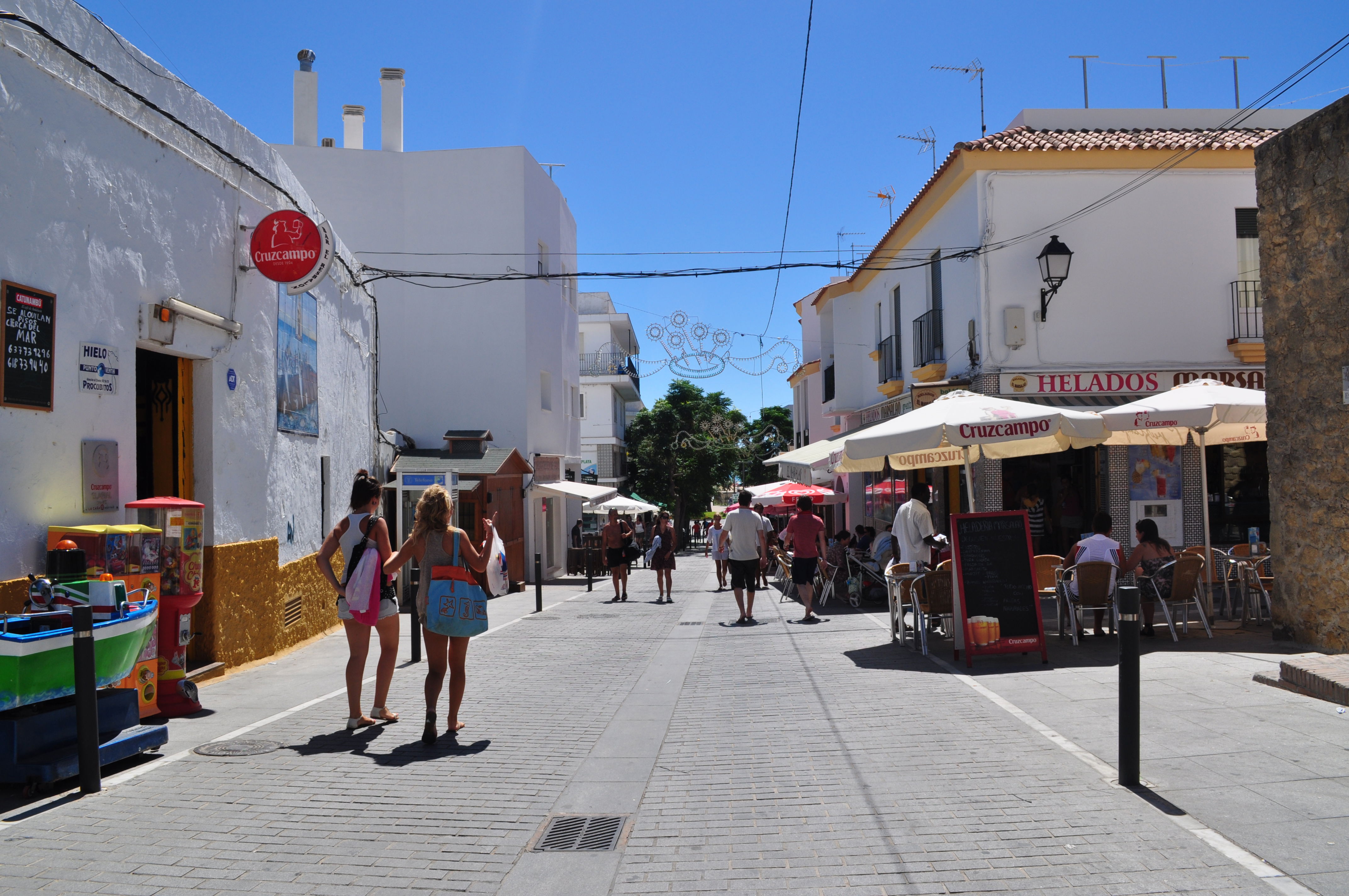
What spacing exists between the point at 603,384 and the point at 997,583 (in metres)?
35.2

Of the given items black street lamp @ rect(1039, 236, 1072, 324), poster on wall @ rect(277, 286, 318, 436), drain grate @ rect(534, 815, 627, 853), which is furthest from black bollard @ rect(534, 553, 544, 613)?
drain grate @ rect(534, 815, 627, 853)

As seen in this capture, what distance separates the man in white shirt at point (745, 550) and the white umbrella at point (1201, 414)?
4.54 meters

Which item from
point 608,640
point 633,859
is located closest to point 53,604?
point 633,859

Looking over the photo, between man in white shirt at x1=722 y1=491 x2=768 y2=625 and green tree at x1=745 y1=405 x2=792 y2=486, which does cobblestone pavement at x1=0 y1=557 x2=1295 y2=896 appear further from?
green tree at x1=745 y1=405 x2=792 y2=486

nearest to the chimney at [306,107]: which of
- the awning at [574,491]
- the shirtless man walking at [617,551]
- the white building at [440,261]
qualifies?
the white building at [440,261]

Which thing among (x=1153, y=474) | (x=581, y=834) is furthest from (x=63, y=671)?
(x=1153, y=474)

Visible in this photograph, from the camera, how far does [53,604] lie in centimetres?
582

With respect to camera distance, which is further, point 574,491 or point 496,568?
point 574,491

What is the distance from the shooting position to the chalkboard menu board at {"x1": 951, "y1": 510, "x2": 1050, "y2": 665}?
8.67 m

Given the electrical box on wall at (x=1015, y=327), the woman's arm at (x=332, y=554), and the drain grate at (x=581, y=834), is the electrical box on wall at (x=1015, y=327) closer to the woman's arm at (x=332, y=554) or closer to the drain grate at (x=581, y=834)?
the woman's arm at (x=332, y=554)

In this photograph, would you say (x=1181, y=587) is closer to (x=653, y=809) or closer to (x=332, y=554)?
(x=653, y=809)

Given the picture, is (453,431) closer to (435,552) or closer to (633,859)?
(435,552)

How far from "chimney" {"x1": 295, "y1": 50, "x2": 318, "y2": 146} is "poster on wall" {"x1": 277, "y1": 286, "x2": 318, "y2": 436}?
13810 mm

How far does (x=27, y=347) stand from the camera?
6.62m
